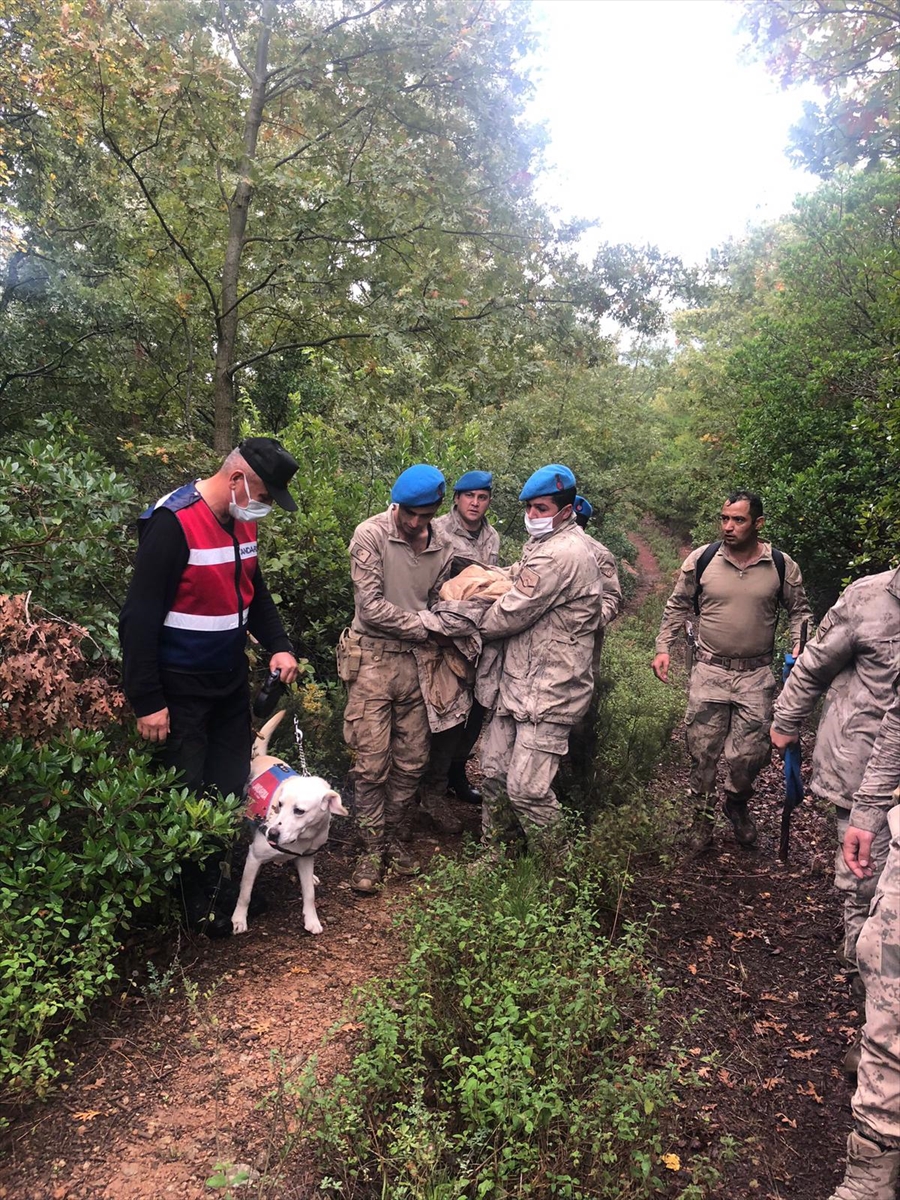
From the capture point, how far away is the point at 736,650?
4980mm

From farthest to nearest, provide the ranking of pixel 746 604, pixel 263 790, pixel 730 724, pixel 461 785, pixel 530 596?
pixel 461 785 < pixel 730 724 < pixel 746 604 < pixel 530 596 < pixel 263 790

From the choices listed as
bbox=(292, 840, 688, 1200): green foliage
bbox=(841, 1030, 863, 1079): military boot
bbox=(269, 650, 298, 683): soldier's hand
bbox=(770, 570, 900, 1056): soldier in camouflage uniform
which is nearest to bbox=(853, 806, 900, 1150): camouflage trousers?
bbox=(292, 840, 688, 1200): green foliage

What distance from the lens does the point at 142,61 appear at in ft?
18.4

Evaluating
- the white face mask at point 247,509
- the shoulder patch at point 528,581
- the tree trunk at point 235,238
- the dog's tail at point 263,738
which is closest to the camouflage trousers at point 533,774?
the shoulder patch at point 528,581

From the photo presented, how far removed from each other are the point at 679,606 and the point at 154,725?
3.53 metres

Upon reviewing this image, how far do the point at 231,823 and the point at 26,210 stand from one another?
822cm

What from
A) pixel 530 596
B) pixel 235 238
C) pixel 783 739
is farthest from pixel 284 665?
pixel 235 238

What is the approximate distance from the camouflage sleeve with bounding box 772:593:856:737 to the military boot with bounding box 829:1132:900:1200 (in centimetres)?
174

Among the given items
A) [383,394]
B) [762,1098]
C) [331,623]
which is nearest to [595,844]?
[762,1098]

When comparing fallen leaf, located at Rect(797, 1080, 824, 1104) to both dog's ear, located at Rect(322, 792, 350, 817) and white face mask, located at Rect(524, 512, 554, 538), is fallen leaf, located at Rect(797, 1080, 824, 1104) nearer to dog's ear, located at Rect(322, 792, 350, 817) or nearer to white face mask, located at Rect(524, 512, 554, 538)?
dog's ear, located at Rect(322, 792, 350, 817)

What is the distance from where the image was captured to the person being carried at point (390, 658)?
4.36m

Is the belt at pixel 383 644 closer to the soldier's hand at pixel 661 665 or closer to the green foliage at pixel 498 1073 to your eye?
the green foliage at pixel 498 1073

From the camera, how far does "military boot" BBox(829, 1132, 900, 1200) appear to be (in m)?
2.31

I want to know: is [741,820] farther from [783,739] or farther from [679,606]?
[783,739]
